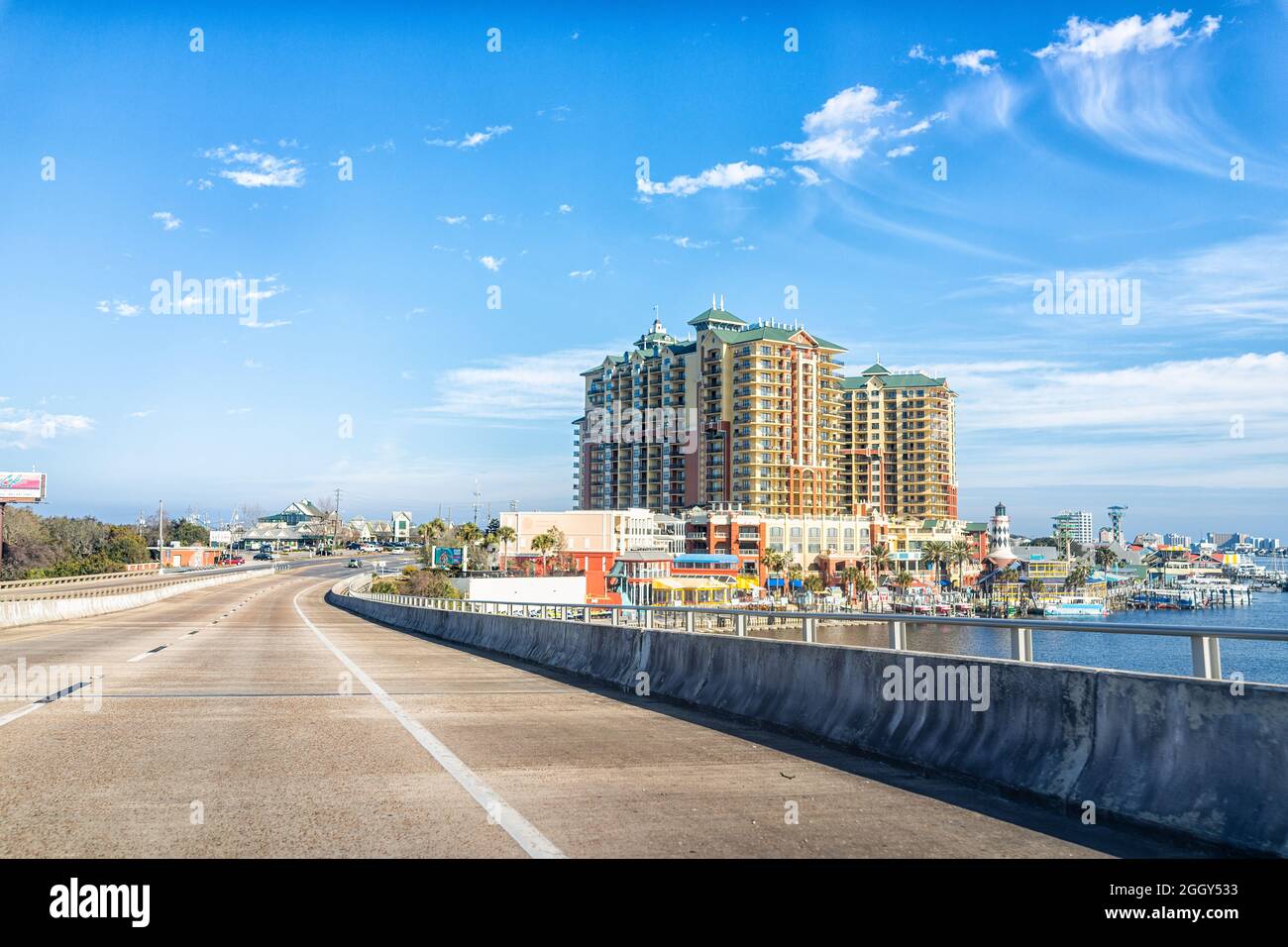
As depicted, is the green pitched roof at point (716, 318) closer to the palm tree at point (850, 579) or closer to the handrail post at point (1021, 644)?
the palm tree at point (850, 579)

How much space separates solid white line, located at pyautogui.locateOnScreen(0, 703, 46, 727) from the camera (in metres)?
12.4

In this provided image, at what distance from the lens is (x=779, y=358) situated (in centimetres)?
17288

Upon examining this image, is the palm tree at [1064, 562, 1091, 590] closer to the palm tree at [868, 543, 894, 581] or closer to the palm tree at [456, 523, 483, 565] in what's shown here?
the palm tree at [868, 543, 894, 581]

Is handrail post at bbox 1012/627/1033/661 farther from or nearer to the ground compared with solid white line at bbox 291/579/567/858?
farther from the ground

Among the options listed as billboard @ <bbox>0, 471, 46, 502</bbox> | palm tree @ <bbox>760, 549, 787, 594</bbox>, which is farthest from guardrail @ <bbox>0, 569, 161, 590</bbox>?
palm tree @ <bbox>760, 549, 787, 594</bbox>

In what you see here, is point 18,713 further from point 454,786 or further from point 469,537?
point 469,537

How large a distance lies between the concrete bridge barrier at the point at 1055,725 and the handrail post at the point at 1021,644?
0.39 feet

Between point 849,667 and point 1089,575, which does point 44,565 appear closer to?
point 849,667

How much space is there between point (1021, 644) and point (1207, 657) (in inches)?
74.0

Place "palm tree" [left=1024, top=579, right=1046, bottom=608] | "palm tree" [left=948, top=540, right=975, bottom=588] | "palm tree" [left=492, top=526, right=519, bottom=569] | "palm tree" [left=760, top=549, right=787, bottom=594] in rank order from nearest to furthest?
"palm tree" [left=492, top=526, right=519, bottom=569]
"palm tree" [left=760, top=549, right=787, bottom=594]
"palm tree" [left=1024, top=579, right=1046, bottom=608]
"palm tree" [left=948, top=540, right=975, bottom=588]

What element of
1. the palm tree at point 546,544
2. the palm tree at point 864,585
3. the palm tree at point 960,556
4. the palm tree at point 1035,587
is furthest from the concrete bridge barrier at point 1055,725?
the palm tree at point 960,556

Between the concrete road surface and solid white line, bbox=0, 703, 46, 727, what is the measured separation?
0.05 m

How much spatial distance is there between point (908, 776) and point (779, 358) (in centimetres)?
16573
